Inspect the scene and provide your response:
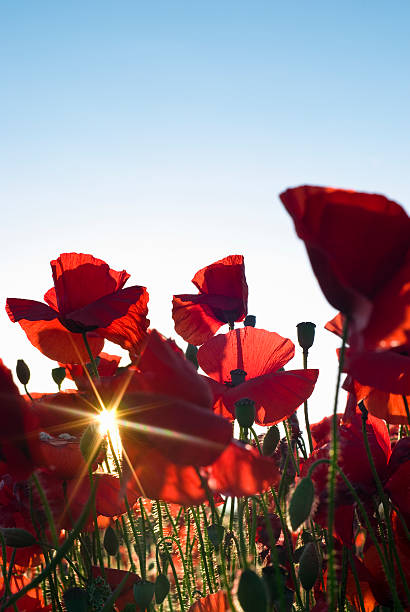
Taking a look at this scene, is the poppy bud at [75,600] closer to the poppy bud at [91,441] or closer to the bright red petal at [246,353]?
the poppy bud at [91,441]

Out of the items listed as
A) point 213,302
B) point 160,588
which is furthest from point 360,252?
point 213,302

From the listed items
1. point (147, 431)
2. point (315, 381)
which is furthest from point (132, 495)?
point (147, 431)

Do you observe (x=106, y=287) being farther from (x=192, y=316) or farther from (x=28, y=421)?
(x=28, y=421)

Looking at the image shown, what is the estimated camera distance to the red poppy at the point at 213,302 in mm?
1459

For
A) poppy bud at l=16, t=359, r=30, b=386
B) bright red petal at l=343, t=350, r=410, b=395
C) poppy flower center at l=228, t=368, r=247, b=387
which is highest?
poppy bud at l=16, t=359, r=30, b=386

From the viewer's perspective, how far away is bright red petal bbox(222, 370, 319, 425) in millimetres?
1017

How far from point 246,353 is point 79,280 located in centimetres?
38

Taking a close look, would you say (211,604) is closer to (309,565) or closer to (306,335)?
(309,565)

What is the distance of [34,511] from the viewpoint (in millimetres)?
973

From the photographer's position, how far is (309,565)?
0.91 m

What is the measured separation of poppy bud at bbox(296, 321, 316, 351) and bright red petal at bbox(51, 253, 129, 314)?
42cm

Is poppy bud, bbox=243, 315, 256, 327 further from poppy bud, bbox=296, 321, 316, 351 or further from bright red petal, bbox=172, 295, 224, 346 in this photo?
poppy bud, bbox=296, 321, 316, 351

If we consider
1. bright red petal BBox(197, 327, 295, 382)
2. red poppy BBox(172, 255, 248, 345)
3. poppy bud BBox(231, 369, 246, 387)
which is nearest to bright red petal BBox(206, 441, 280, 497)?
poppy bud BBox(231, 369, 246, 387)

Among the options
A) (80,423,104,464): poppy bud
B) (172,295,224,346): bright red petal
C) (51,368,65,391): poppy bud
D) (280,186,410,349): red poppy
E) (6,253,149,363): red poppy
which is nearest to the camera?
(280,186,410,349): red poppy
